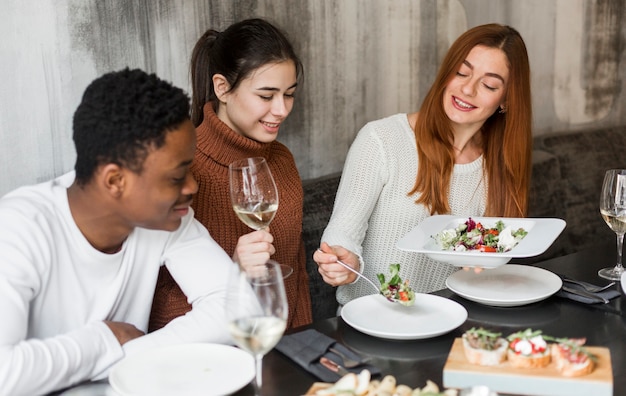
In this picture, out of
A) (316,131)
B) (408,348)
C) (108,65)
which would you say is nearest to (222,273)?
(408,348)

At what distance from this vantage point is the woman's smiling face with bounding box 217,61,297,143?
2121 millimetres

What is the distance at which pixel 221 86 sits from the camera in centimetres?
220

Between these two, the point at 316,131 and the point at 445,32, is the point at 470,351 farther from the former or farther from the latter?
the point at 445,32

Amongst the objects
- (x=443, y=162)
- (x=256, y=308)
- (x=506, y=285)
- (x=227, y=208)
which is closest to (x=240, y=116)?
(x=227, y=208)

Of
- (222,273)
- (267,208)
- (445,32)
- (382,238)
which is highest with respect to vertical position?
(445,32)

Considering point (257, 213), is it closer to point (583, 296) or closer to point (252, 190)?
point (252, 190)

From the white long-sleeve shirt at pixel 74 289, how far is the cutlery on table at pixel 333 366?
0.23 meters

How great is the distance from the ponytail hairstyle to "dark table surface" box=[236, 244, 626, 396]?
→ 0.82 m

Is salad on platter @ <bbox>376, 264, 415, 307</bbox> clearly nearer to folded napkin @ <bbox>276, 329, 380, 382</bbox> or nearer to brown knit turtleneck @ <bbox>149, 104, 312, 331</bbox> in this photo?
folded napkin @ <bbox>276, 329, 380, 382</bbox>

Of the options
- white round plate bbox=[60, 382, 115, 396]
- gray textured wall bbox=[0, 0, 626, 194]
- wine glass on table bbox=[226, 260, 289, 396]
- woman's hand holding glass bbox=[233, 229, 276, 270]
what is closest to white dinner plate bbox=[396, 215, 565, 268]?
woman's hand holding glass bbox=[233, 229, 276, 270]

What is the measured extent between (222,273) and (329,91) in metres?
1.49

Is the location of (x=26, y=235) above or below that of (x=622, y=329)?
above

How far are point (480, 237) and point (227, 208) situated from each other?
721mm

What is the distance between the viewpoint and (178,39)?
2588mm
